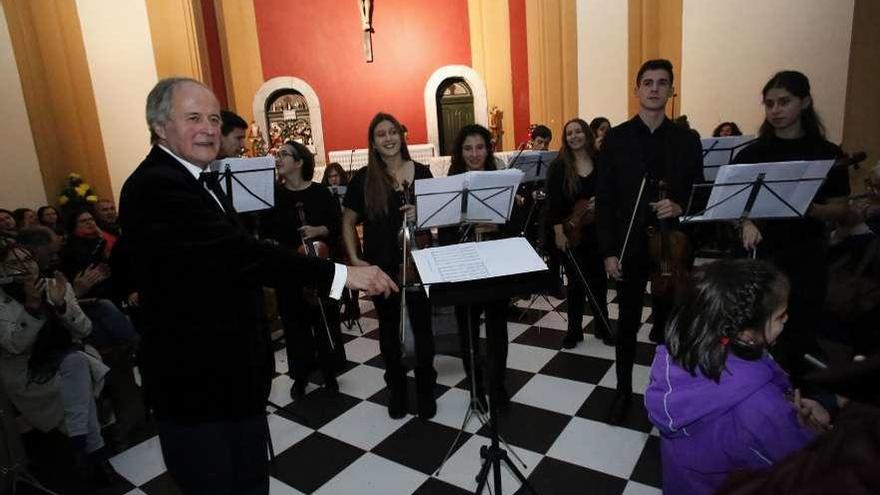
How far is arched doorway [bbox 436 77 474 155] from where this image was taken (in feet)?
40.0

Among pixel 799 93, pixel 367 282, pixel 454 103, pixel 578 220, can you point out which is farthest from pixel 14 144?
pixel 454 103

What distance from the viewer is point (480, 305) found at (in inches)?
116

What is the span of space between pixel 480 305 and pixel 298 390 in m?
1.42

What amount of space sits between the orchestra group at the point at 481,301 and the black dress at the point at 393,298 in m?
0.01

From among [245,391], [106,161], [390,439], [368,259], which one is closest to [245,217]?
[368,259]

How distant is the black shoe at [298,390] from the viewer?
332cm

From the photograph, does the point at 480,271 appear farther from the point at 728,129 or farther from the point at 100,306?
the point at 728,129

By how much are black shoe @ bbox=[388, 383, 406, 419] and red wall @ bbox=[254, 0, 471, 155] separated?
31.8 feet

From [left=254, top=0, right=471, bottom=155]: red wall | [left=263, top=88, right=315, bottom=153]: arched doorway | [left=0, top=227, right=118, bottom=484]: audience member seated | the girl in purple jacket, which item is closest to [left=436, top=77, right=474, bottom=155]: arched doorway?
[left=254, top=0, right=471, bottom=155]: red wall

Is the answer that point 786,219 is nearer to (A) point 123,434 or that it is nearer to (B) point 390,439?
(B) point 390,439

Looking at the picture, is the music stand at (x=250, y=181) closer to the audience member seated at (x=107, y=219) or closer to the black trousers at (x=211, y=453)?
the black trousers at (x=211, y=453)

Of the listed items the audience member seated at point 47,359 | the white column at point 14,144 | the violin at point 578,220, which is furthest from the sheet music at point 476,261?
the white column at point 14,144

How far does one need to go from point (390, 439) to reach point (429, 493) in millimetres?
527

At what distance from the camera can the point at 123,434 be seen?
2.92 m
